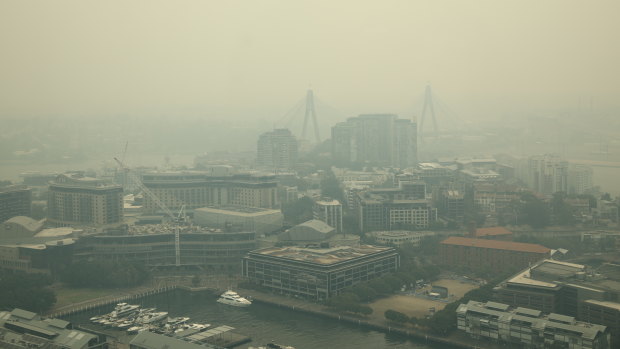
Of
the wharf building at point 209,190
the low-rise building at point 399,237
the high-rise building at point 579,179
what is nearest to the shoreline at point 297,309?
the low-rise building at point 399,237

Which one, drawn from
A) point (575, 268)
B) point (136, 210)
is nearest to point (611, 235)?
point (575, 268)

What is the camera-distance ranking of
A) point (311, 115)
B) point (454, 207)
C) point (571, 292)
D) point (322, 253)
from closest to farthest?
point (571, 292)
point (322, 253)
point (454, 207)
point (311, 115)

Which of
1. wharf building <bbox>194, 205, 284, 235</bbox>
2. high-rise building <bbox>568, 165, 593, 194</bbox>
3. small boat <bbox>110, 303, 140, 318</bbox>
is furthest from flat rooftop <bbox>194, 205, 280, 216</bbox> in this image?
high-rise building <bbox>568, 165, 593, 194</bbox>

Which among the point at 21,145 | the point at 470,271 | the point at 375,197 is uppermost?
the point at 21,145

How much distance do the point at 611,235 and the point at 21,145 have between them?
42.8ft

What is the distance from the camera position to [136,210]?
719 inches

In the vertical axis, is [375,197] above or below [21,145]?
below

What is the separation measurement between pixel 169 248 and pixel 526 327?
23.6 feet

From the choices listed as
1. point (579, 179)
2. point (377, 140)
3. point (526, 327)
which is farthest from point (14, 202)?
point (377, 140)

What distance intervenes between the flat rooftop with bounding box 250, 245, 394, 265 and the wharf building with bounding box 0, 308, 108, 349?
418 centimetres

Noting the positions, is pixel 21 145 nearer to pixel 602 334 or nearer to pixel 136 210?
pixel 136 210

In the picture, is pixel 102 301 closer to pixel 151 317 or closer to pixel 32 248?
pixel 151 317

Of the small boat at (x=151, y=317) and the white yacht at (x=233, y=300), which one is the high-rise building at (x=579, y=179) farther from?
the small boat at (x=151, y=317)

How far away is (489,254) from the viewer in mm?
13078
